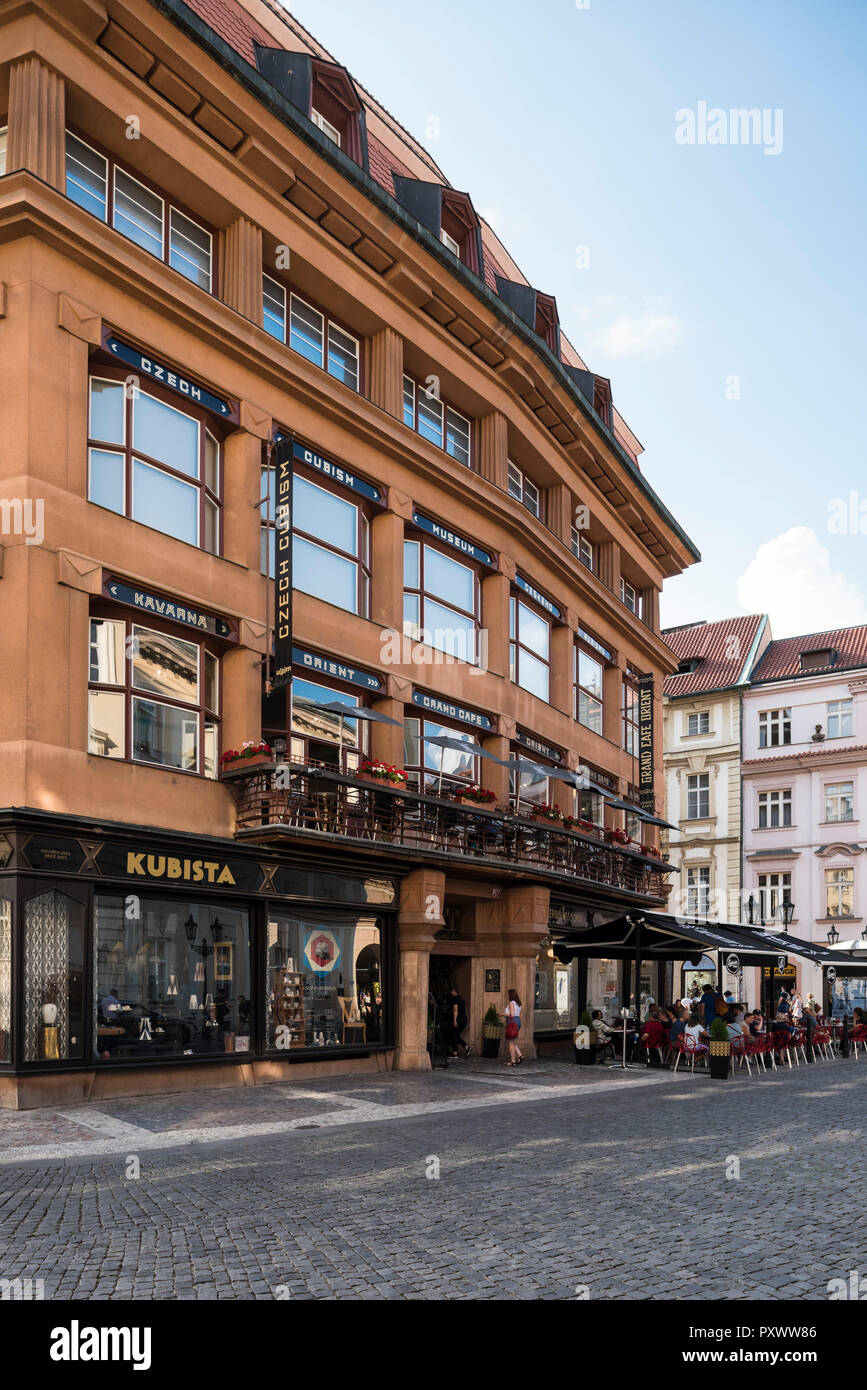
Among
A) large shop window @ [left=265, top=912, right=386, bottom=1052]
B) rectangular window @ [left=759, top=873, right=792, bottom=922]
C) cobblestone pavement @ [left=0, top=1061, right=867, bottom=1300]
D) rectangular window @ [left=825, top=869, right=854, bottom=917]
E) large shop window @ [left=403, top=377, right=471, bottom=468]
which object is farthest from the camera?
rectangular window @ [left=759, top=873, right=792, bottom=922]

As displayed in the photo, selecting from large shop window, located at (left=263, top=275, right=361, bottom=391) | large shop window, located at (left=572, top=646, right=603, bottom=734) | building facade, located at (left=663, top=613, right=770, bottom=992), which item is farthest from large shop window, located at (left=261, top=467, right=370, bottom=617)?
building facade, located at (left=663, top=613, right=770, bottom=992)

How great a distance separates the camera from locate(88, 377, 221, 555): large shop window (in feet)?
68.3

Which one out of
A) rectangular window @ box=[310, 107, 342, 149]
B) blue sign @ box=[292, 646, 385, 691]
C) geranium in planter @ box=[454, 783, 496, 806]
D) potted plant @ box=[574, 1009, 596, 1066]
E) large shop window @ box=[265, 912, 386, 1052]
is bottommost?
potted plant @ box=[574, 1009, 596, 1066]

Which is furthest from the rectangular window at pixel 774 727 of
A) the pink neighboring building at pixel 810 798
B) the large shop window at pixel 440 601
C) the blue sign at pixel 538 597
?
the large shop window at pixel 440 601

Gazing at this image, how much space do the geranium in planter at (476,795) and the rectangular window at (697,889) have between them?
33.2m

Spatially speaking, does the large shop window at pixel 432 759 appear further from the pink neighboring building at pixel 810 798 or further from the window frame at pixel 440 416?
the pink neighboring building at pixel 810 798

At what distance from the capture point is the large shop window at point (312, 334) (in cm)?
2544

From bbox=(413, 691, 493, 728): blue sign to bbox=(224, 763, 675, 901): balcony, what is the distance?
234cm

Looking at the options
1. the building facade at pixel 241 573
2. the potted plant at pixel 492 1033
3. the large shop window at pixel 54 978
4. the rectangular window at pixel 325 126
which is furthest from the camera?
the potted plant at pixel 492 1033

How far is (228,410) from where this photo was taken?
76.4 feet

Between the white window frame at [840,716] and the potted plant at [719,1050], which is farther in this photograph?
the white window frame at [840,716]

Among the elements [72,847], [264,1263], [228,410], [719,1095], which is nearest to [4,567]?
[72,847]

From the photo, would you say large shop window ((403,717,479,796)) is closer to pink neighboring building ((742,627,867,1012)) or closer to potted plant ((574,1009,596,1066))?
potted plant ((574,1009,596,1066))
